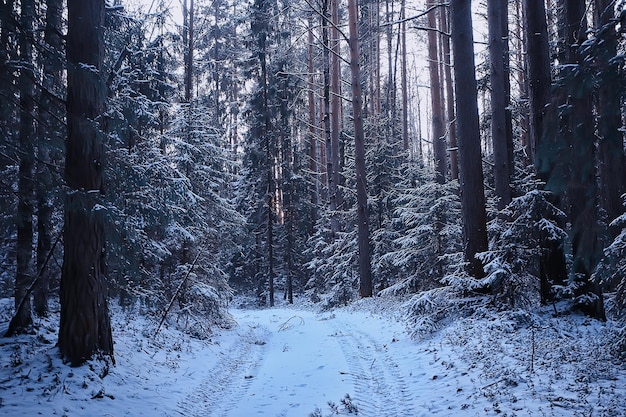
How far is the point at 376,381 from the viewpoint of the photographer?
678 centimetres

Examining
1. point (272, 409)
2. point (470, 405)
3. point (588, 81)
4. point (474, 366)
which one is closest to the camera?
point (588, 81)

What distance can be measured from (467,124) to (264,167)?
1702 cm

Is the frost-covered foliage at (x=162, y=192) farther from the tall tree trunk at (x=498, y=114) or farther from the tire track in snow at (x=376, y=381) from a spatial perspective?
the tall tree trunk at (x=498, y=114)

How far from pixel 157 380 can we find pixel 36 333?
7.64 ft

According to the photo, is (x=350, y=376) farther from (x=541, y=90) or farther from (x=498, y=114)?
(x=498, y=114)

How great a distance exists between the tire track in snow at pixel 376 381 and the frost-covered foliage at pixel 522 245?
2618mm

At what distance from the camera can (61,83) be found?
6.90 metres

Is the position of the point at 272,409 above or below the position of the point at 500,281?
below

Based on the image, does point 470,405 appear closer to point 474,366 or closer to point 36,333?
point 474,366

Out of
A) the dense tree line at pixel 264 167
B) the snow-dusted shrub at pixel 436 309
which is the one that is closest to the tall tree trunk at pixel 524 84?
the dense tree line at pixel 264 167

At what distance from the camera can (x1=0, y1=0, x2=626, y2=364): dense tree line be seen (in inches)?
194

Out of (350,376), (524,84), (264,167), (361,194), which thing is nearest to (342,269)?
(361,194)

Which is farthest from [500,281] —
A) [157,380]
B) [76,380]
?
[76,380]

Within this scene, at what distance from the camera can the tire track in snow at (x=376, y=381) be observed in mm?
5547
